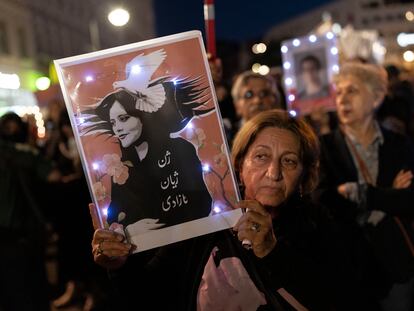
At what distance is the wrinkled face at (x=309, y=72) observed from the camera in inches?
213

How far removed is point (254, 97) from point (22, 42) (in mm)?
32066

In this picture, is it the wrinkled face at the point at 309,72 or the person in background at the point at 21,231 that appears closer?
the person in background at the point at 21,231

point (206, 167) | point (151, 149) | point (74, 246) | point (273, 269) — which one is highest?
point (151, 149)

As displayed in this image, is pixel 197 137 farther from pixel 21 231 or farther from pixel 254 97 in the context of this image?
pixel 21 231

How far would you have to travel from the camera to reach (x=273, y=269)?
1.82 meters

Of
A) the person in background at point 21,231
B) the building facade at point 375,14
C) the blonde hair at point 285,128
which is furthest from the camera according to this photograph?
the building facade at point 375,14

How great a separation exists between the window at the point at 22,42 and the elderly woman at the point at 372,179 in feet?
105

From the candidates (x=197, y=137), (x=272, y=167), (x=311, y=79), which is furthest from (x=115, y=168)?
(x=311, y=79)

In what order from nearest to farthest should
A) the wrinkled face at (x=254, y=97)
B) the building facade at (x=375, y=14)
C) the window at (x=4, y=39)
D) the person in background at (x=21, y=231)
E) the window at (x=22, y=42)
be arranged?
the wrinkled face at (x=254, y=97), the person in background at (x=21, y=231), the window at (x=4, y=39), the window at (x=22, y=42), the building facade at (x=375, y=14)

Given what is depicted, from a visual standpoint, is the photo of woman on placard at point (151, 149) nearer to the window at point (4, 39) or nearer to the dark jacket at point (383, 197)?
the dark jacket at point (383, 197)

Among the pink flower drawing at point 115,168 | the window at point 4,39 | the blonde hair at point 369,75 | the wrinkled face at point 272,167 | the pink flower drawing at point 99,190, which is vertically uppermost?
the window at point 4,39

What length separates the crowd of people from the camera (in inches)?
73.5

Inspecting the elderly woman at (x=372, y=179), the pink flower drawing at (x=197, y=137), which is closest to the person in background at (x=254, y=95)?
the elderly woman at (x=372, y=179)

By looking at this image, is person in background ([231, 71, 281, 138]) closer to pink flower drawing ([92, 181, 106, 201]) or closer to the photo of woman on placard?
the photo of woman on placard
